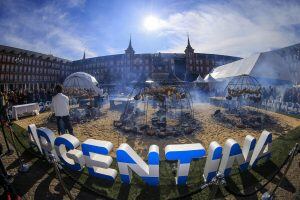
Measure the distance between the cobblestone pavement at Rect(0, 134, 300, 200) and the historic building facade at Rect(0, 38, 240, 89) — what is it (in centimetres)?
5775

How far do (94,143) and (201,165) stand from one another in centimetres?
346

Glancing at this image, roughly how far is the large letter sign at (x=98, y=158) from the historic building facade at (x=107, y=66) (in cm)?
5791

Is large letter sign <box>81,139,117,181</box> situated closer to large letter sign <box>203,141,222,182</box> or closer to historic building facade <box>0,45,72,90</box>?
large letter sign <box>203,141,222,182</box>

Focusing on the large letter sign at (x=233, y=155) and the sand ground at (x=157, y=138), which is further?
the sand ground at (x=157, y=138)

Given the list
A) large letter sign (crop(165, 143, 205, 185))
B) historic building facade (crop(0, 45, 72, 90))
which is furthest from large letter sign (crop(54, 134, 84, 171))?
historic building facade (crop(0, 45, 72, 90))

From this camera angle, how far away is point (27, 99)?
22.0 metres

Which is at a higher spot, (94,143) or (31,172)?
(94,143)

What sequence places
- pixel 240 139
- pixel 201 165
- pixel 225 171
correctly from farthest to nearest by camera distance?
pixel 240 139
pixel 201 165
pixel 225 171

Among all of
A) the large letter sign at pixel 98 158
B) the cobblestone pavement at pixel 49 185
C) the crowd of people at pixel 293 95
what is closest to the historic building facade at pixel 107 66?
the crowd of people at pixel 293 95

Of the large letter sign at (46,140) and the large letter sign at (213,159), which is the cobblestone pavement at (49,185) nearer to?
the large letter sign at (46,140)

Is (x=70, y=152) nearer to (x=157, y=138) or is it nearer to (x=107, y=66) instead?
(x=157, y=138)

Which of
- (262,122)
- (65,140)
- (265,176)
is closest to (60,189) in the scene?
(65,140)

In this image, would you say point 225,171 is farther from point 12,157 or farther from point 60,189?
point 12,157

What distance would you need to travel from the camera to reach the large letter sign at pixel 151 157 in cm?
477
